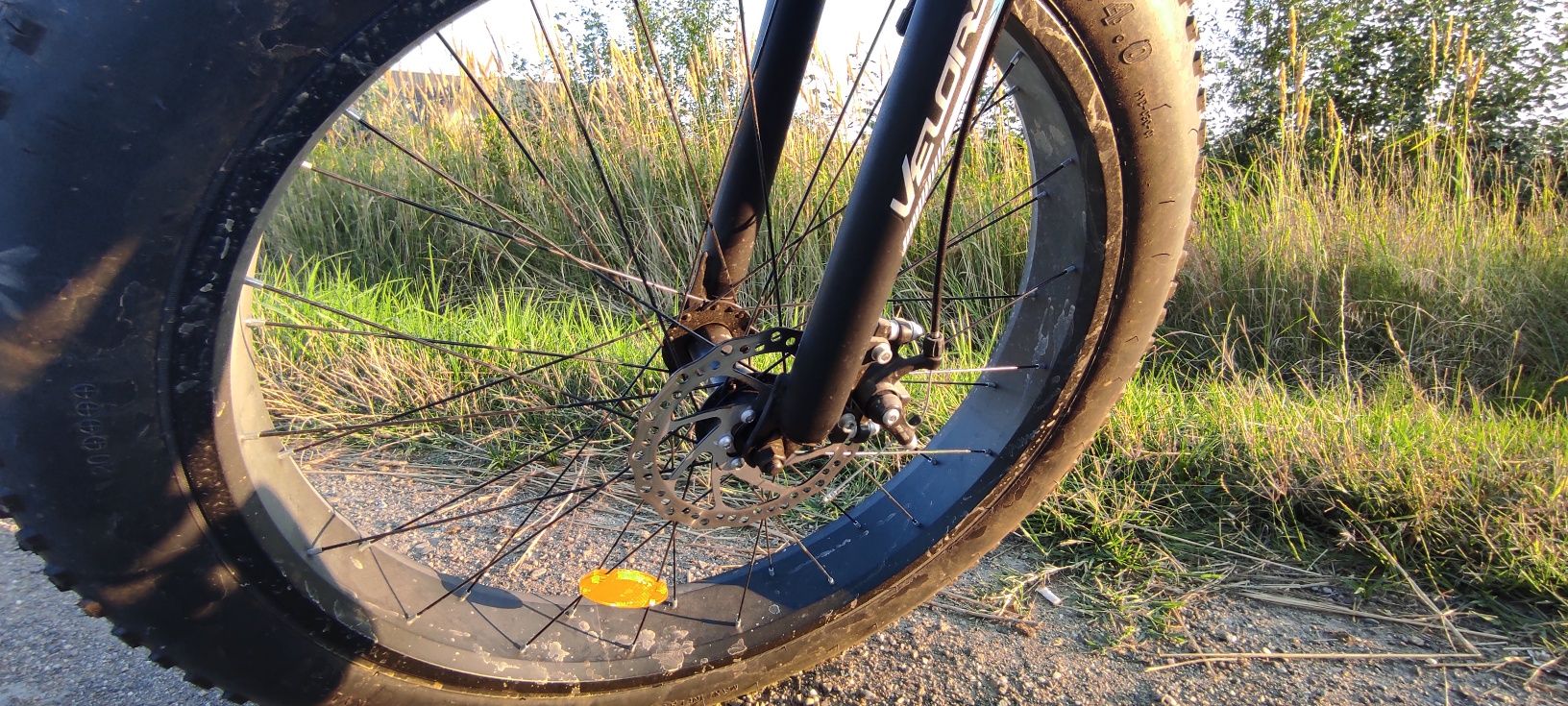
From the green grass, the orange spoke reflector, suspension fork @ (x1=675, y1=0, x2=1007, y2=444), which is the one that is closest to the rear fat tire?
the orange spoke reflector

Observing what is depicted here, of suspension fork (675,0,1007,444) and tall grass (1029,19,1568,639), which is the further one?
tall grass (1029,19,1568,639)

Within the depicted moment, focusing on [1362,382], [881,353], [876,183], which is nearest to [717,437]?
[881,353]

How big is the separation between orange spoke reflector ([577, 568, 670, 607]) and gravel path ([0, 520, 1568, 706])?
29cm

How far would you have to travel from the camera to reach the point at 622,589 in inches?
53.4

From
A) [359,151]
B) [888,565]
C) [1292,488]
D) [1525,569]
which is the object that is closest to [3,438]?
[888,565]

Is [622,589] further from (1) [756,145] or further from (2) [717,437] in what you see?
(1) [756,145]

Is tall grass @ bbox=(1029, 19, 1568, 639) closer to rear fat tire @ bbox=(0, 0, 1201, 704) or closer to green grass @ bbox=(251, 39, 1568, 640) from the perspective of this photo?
green grass @ bbox=(251, 39, 1568, 640)

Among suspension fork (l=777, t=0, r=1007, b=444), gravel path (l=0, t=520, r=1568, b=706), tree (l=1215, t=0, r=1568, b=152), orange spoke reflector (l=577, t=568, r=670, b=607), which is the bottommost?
gravel path (l=0, t=520, r=1568, b=706)

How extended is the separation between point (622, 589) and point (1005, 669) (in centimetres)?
73

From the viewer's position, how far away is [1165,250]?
138 centimetres

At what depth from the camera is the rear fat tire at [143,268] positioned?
841 millimetres

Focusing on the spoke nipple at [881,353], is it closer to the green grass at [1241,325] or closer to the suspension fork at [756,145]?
the suspension fork at [756,145]

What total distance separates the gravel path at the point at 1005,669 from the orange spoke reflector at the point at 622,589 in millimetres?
Result: 290

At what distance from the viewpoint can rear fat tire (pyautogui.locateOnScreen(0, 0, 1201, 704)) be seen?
84 cm
